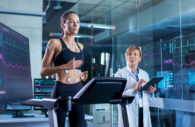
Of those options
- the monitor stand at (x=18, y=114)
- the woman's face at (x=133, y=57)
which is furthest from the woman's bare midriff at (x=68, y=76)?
the monitor stand at (x=18, y=114)

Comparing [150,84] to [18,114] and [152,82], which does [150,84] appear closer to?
[152,82]

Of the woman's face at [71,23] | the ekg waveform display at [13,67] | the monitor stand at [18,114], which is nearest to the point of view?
the ekg waveform display at [13,67]

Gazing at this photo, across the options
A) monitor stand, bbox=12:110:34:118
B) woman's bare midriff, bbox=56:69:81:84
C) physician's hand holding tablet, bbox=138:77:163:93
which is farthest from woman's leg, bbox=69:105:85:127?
monitor stand, bbox=12:110:34:118

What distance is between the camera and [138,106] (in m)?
2.76

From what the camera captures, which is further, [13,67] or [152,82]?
[152,82]

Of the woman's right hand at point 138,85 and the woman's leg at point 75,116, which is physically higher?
the woman's right hand at point 138,85

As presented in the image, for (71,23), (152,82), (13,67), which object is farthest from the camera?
(152,82)

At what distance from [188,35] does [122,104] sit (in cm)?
239

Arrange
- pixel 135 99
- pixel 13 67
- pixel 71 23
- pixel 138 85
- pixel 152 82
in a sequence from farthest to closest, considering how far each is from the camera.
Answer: pixel 135 99, pixel 138 85, pixel 152 82, pixel 71 23, pixel 13 67

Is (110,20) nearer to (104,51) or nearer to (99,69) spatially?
(104,51)

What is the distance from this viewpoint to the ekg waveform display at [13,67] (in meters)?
1.43

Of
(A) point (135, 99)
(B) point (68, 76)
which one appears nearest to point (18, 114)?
(A) point (135, 99)

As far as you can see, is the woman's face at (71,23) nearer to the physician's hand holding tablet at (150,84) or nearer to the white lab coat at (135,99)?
the physician's hand holding tablet at (150,84)

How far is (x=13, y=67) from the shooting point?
1.57 m
